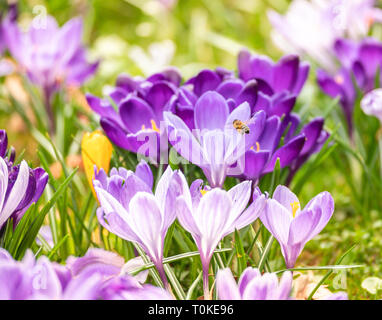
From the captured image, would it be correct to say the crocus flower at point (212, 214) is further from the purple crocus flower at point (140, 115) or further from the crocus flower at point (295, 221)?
the purple crocus flower at point (140, 115)

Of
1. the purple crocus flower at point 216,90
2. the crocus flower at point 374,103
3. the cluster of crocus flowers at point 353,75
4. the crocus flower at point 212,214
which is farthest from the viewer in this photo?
the cluster of crocus flowers at point 353,75

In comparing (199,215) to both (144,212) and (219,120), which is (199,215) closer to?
(144,212)

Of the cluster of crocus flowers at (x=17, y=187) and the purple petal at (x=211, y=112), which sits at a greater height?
the purple petal at (x=211, y=112)

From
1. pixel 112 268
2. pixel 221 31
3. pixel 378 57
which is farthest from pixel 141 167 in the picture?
pixel 221 31

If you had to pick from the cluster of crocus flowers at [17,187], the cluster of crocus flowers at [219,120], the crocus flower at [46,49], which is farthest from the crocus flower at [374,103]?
the crocus flower at [46,49]

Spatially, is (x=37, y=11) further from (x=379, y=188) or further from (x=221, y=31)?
(x=221, y=31)

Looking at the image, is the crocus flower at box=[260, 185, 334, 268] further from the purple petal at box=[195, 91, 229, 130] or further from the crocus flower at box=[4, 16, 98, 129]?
the crocus flower at box=[4, 16, 98, 129]

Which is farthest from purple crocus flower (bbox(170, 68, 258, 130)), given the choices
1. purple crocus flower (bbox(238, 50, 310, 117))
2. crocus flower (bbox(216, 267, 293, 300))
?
crocus flower (bbox(216, 267, 293, 300))
